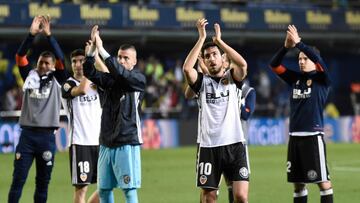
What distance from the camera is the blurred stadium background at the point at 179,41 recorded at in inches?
1172

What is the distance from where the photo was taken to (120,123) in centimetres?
1036

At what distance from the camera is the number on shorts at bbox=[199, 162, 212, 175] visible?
35.0 feet

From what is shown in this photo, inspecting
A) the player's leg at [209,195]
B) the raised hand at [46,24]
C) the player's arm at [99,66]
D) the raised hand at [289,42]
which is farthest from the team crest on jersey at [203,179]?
the raised hand at [46,24]

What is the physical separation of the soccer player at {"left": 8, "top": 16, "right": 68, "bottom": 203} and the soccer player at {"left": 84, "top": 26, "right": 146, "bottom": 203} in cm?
181

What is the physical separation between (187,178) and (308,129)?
744 cm

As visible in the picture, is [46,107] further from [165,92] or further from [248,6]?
[248,6]

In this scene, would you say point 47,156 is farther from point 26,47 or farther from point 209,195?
point 209,195

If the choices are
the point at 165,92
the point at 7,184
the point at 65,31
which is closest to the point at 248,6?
the point at 165,92

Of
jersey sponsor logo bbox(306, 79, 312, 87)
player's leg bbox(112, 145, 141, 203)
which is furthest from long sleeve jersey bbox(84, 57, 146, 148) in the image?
jersey sponsor logo bbox(306, 79, 312, 87)

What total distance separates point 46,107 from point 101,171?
209 cm

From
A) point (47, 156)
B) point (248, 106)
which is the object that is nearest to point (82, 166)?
point (47, 156)

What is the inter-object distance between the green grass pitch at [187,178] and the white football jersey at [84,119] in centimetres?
291

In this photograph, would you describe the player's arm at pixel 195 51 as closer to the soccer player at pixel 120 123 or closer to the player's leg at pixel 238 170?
the soccer player at pixel 120 123

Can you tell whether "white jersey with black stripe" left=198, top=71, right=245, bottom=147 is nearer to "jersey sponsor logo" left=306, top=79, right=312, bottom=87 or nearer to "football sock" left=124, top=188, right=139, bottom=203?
"football sock" left=124, top=188, right=139, bottom=203
